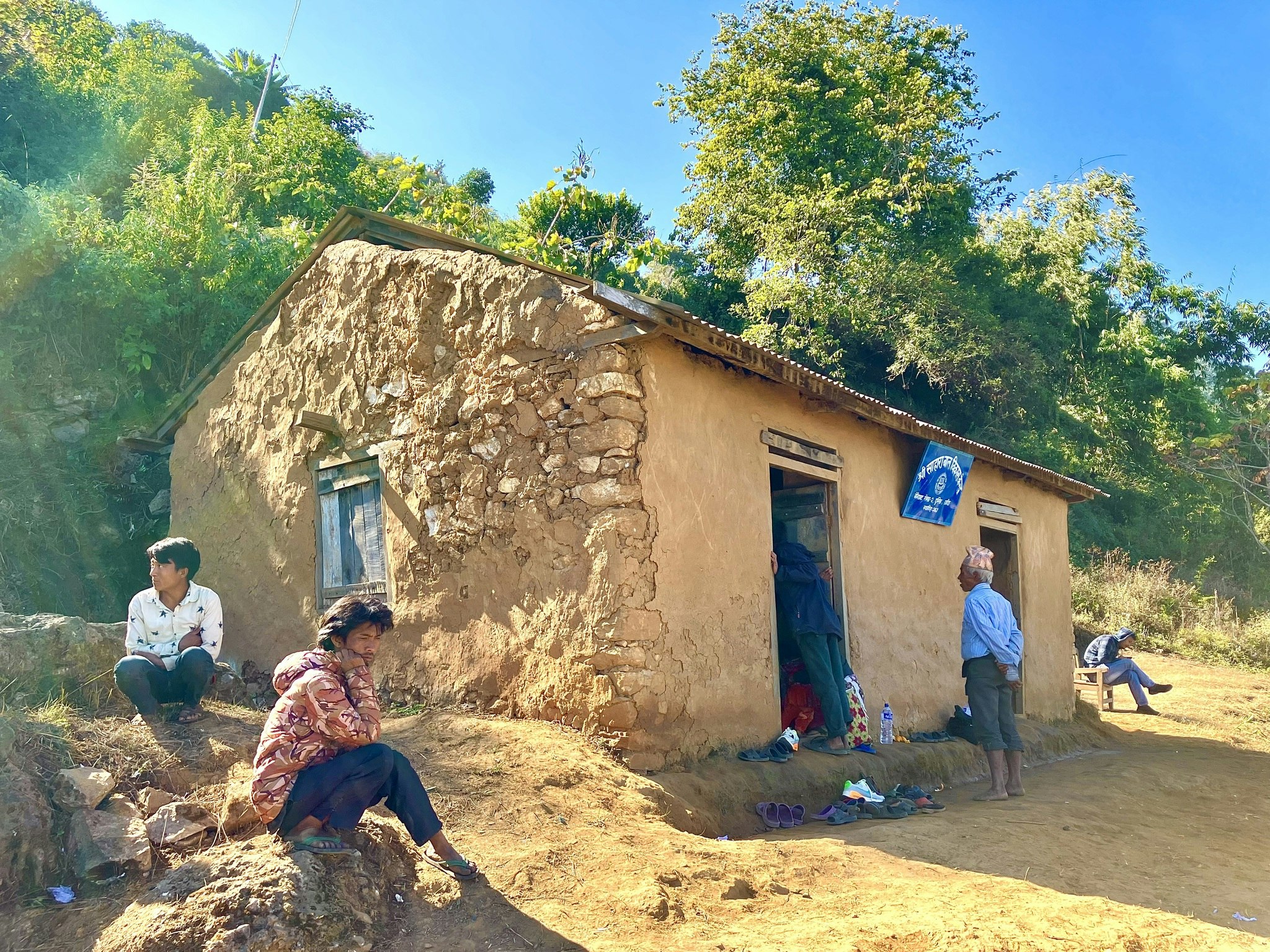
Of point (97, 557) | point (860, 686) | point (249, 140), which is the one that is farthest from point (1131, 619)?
point (249, 140)

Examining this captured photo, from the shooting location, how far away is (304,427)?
8.53 meters

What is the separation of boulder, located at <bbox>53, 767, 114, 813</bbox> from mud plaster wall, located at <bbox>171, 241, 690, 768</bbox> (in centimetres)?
263

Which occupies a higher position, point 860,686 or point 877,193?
point 877,193

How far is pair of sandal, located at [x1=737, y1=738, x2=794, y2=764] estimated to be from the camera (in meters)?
6.70

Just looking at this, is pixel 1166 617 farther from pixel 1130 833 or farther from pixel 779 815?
pixel 779 815

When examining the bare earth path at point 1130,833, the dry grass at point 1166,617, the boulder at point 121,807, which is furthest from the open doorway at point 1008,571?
the boulder at point 121,807

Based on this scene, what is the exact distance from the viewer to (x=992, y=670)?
7.07 meters

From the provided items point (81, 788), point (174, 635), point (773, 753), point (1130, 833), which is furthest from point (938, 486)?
point (81, 788)

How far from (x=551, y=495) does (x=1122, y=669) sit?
10543mm

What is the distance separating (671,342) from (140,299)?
30.4 feet

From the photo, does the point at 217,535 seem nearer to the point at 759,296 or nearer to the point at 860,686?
the point at 860,686

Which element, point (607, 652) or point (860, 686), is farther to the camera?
point (860, 686)

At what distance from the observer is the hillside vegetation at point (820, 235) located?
15.0m

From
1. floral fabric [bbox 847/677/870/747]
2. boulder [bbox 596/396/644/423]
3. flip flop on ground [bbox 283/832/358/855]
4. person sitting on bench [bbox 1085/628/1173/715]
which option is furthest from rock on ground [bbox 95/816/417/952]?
person sitting on bench [bbox 1085/628/1173/715]
